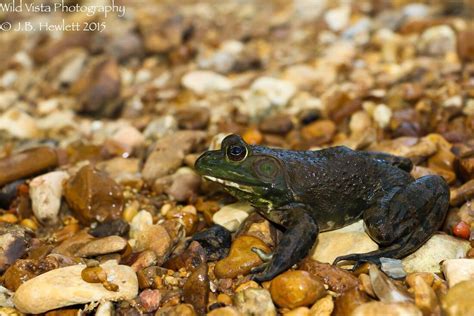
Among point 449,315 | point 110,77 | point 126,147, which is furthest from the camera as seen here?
point 110,77

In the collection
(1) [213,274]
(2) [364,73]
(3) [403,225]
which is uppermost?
(2) [364,73]

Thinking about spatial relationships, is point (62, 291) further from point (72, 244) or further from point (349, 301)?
point (349, 301)

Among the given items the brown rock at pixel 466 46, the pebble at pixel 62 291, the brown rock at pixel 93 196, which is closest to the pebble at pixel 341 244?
the pebble at pixel 62 291

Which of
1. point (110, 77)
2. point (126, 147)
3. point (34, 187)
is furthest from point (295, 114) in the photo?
point (34, 187)

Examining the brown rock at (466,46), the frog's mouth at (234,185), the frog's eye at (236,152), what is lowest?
the frog's mouth at (234,185)

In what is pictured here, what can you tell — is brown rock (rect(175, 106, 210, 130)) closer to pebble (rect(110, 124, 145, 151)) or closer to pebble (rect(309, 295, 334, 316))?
pebble (rect(110, 124, 145, 151))

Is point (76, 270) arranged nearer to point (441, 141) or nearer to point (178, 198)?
point (178, 198)

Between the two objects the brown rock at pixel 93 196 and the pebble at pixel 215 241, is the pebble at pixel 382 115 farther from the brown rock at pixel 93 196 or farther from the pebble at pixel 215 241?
the brown rock at pixel 93 196
